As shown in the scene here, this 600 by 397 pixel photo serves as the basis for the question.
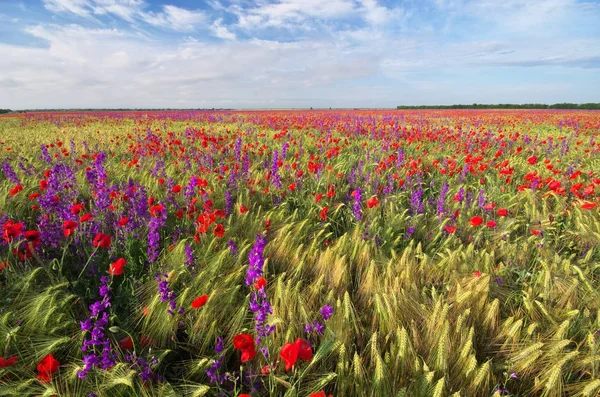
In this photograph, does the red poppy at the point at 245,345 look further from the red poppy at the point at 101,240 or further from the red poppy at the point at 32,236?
the red poppy at the point at 32,236

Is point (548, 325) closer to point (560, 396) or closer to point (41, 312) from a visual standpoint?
point (560, 396)

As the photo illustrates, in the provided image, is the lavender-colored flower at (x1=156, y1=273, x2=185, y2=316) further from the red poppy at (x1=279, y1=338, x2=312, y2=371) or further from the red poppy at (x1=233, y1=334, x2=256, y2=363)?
the red poppy at (x1=279, y1=338, x2=312, y2=371)

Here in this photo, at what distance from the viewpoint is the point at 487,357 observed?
153 centimetres

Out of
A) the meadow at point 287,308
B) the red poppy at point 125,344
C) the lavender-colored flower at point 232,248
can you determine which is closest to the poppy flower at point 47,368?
the meadow at point 287,308

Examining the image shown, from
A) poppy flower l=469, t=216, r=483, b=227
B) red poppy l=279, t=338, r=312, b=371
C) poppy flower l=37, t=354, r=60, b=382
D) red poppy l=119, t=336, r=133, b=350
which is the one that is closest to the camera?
red poppy l=279, t=338, r=312, b=371

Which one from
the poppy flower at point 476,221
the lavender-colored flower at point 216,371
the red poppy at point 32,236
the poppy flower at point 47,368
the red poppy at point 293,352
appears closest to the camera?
the red poppy at point 293,352

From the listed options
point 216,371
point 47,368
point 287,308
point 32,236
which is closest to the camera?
point 47,368

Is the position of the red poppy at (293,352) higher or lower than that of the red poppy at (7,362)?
higher

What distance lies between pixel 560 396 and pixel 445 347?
483 mm

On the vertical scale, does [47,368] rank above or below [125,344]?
above

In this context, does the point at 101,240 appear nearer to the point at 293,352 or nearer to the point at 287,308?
the point at 287,308

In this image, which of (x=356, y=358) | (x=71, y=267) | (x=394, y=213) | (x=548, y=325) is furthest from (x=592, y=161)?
(x=71, y=267)

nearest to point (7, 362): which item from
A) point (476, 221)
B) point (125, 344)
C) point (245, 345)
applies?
point (125, 344)

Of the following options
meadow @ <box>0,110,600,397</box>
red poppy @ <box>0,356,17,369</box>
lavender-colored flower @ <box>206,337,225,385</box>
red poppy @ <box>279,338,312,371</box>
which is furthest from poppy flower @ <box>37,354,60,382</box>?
red poppy @ <box>279,338,312,371</box>
